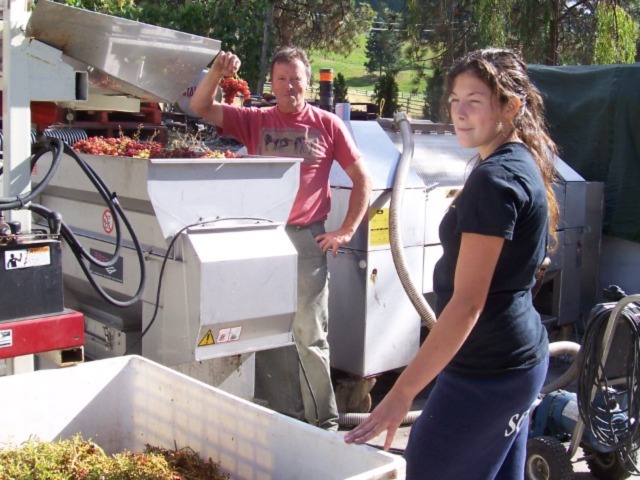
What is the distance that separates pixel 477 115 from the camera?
7.42 feet

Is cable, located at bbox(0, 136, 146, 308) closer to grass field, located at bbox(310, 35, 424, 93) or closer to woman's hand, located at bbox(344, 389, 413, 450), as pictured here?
woman's hand, located at bbox(344, 389, 413, 450)

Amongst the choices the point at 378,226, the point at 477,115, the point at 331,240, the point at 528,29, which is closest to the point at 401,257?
the point at 378,226

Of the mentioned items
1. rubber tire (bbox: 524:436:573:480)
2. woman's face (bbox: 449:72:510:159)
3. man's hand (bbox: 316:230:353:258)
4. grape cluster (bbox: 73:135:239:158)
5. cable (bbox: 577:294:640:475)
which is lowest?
rubber tire (bbox: 524:436:573:480)

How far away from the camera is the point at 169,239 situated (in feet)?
11.0

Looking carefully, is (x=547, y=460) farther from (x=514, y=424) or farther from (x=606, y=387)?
(x=514, y=424)

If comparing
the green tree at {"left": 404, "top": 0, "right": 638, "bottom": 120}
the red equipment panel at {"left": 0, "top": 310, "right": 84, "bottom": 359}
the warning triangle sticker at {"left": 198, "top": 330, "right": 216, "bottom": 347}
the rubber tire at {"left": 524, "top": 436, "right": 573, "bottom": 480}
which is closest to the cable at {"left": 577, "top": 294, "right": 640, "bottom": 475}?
the rubber tire at {"left": 524, "top": 436, "right": 573, "bottom": 480}

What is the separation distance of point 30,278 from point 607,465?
3.11 m

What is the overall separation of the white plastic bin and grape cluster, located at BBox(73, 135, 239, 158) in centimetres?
99

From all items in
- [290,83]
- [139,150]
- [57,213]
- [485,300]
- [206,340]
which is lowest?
[206,340]

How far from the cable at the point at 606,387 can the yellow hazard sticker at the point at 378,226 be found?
1360 mm

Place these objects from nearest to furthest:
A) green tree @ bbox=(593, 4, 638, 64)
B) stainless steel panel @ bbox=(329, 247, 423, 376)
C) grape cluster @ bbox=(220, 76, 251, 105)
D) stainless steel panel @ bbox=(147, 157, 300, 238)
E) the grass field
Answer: stainless steel panel @ bbox=(147, 157, 300, 238)
stainless steel panel @ bbox=(329, 247, 423, 376)
grape cluster @ bbox=(220, 76, 251, 105)
green tree @ bbox=(593, 4, 638, 64)
the grass field

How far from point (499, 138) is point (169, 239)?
159 cm

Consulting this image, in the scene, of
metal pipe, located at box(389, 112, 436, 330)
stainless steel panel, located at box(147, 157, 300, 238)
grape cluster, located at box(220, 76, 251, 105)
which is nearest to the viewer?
stainless steel panel, located at box(147, 157, 300, 238)

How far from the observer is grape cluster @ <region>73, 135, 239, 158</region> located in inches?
140
